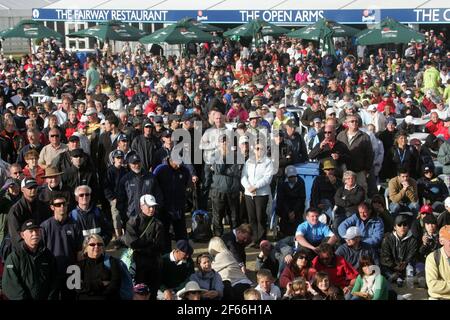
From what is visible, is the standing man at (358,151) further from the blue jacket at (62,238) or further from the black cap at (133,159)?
the blue jacket at (62,238)

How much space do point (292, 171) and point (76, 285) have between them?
4.86 m

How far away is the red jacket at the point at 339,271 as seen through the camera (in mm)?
10008

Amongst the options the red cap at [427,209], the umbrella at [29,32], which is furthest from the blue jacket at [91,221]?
the umbrella at [29,32]

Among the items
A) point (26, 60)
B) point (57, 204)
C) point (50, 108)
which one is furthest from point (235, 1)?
point (57, 204)

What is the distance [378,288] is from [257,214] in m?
3.41

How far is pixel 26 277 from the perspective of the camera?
26.7 ft

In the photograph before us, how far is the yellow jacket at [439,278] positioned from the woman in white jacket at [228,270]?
1805 mm

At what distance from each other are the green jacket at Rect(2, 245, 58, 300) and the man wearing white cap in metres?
1.53

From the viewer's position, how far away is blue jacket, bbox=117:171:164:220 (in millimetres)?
11594

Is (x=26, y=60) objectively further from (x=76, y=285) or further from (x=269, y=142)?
(x=76, y=285)

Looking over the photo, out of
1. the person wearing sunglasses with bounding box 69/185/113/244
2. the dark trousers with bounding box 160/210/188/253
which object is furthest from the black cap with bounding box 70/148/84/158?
the person wearing sunglasses with bounding box 69/185/113/244

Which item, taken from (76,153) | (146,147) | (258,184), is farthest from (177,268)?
(146,147)
